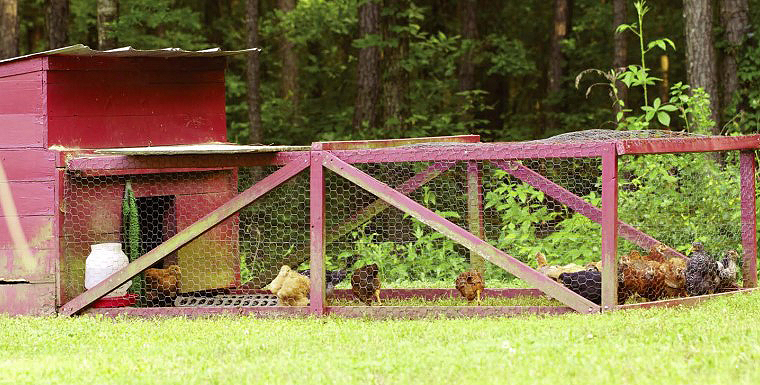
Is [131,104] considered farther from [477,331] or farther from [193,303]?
[477,331]

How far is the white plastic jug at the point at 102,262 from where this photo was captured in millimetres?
9781

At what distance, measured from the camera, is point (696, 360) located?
21.4 ft

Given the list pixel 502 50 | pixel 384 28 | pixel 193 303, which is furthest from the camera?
pixel 502 50

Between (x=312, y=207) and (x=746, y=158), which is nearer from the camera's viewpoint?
(x=312, y=207)

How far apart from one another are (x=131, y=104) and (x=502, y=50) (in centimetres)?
1890

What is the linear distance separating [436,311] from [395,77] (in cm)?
1146

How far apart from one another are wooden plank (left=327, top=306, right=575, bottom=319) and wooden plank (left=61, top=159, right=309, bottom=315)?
3.51ft

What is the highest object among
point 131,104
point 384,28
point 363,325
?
point 384,28

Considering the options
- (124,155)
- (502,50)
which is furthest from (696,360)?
(502,50)

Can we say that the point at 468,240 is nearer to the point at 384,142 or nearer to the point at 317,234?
the point at 317,234

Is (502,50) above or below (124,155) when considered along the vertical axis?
above

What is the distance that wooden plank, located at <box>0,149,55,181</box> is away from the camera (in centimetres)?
959

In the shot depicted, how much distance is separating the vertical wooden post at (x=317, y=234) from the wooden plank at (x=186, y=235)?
0.10 metres

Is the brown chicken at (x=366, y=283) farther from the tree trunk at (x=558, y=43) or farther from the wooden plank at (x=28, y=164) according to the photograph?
the tree trunk at (x=558, y=43)
